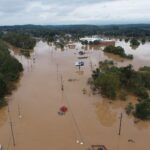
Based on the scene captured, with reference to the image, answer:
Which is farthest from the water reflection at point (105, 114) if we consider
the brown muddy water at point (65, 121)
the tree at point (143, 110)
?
the tree at point (143, 110)

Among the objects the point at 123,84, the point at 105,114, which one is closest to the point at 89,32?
the point at 123,84

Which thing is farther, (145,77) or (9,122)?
(145,77)

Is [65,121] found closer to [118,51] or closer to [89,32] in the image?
[118,51]

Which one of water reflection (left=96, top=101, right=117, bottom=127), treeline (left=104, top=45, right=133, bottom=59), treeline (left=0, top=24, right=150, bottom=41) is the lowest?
treeline (left=0, top=24, right=150, bottom=41)

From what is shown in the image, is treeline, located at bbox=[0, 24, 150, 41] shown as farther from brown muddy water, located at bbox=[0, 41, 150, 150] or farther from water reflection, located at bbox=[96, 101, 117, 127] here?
water reflection, located at bbox=[96, 101, 117, 127]

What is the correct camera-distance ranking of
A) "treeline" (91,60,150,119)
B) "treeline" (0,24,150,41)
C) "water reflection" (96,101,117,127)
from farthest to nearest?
1. "treeline" (0,24,150,41)
2. "treeline" (91,60,150,119)
3. "water reflection" (96,101,117,127)

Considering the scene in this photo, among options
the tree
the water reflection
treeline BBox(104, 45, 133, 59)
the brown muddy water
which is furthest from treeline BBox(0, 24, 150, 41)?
the tree

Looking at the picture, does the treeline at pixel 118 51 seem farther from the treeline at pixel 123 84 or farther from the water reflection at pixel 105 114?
the water reflection at pixel 105 114

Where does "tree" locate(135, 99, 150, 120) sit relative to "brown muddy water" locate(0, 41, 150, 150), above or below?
above

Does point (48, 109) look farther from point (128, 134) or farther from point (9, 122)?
point (128, 134)

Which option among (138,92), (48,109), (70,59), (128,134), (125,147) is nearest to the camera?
(125,147)

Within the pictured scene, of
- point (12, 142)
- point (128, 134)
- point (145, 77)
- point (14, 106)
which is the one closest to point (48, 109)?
point (14, 106)
